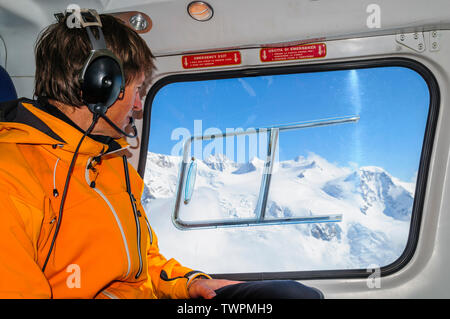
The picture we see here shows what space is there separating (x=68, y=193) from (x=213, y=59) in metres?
1.45

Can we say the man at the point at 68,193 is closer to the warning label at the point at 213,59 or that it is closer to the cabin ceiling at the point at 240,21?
the cabin ceiling at the point at 240,21

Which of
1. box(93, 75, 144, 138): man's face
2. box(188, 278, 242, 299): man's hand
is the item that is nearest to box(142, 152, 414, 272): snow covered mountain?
box(188, 278, 242, 299): man's hand

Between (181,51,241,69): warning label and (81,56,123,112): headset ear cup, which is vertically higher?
(181,51,241,69): warning label

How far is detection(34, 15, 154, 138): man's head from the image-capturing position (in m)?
1.32

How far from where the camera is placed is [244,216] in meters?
2.58

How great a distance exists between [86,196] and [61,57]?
0.49m

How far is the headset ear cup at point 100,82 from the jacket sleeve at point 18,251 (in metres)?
0.41

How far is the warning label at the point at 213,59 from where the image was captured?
2418 mm

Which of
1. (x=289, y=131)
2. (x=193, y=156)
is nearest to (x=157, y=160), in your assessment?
(x=193, y=156)

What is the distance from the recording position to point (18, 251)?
1.00m

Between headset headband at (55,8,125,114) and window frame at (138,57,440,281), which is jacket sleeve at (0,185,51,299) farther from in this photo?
window frame at (138,57,440,281)
